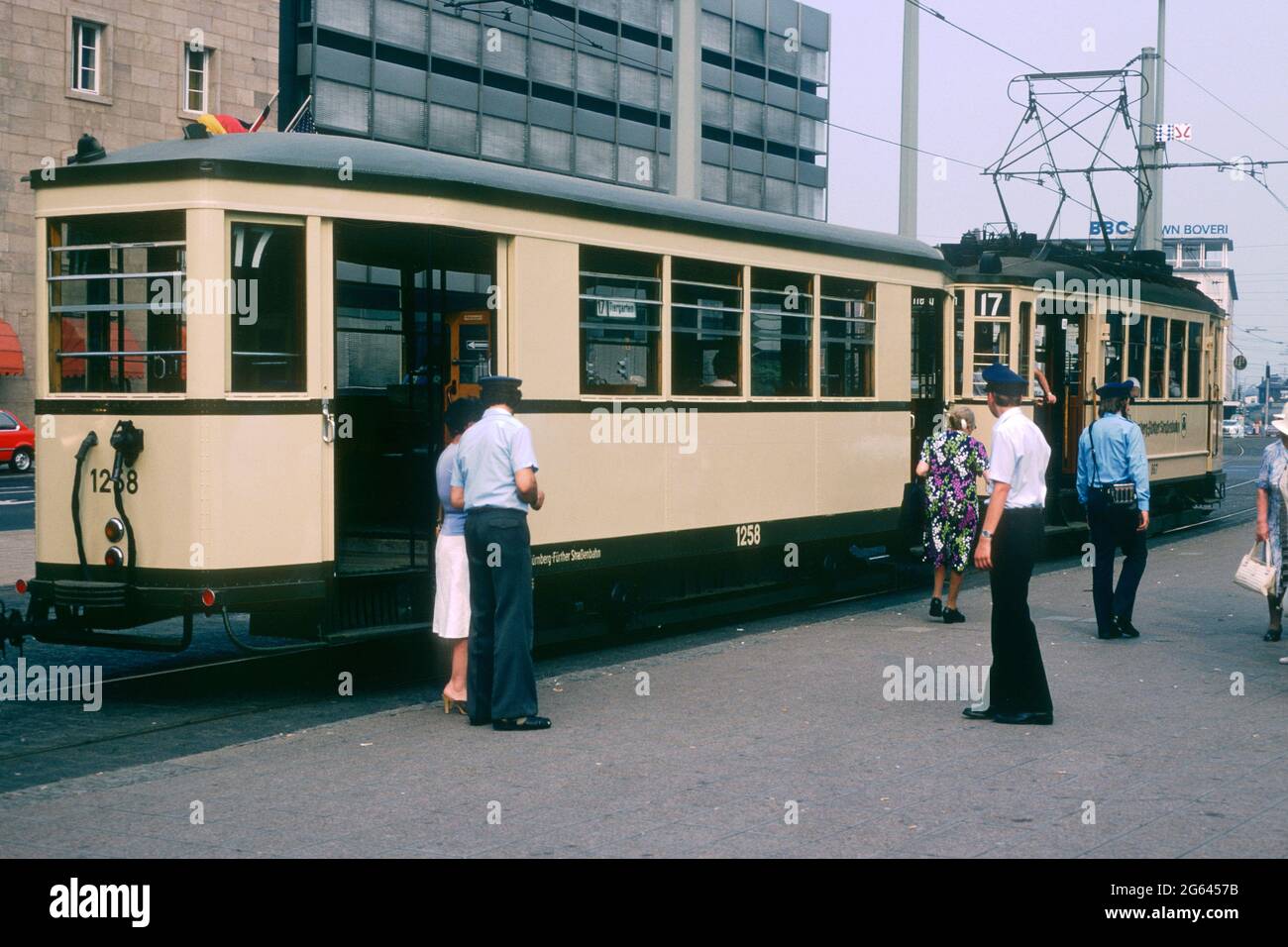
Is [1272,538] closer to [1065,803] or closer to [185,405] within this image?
[1065,803]

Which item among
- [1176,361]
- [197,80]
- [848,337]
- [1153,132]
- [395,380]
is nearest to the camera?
[395,380]

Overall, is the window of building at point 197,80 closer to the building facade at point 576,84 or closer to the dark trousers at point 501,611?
the building facade at point 576,84

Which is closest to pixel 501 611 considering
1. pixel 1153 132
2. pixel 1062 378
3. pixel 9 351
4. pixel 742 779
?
pixel 742 779

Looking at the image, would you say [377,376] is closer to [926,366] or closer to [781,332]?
[781,332]

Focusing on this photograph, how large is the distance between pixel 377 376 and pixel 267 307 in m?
1.55

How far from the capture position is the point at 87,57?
37500 mm

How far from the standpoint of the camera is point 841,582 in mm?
15633

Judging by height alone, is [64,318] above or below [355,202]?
below

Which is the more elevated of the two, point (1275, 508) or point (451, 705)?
point (1275, 508)

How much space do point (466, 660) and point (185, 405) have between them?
2033 millimetres

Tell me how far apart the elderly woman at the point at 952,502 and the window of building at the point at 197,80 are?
3038cm

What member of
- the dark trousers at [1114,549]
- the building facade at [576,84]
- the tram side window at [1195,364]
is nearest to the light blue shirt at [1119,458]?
the dark trousers at [1114,549]
